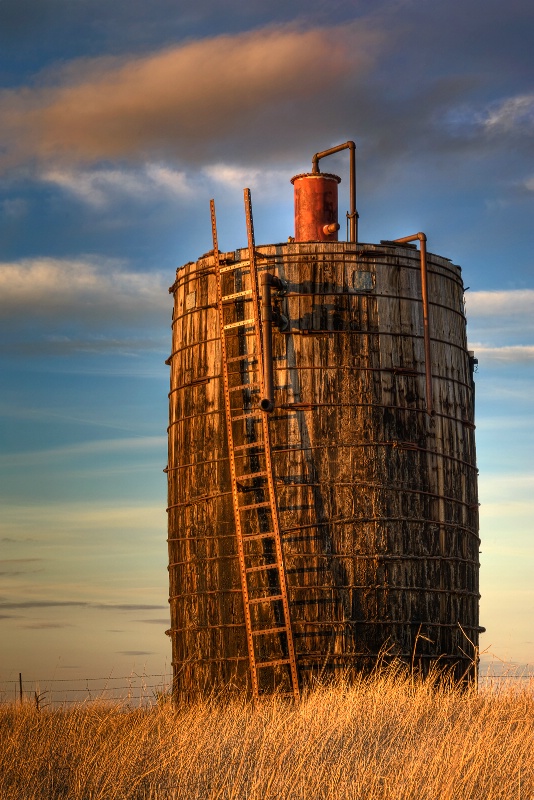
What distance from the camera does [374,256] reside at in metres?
18.5

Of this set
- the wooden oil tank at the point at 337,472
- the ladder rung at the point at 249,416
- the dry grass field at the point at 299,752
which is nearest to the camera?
the dry grass field at the point at 299,752

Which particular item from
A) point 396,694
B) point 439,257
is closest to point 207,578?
point 396,694

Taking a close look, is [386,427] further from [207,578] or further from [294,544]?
[207,578]

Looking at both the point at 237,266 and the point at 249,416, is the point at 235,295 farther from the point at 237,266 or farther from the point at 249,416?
the point at 249,416

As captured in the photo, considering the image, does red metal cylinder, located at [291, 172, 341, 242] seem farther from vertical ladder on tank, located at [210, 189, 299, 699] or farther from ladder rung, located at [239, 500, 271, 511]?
ladder rung, located at [239, 500, 271, 511]

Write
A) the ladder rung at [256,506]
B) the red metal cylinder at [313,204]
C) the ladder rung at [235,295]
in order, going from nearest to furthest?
1. the ladder rung at [256,506]
2. the ladder rung at [235,295]
3. the red metal cylinder at [313,204]

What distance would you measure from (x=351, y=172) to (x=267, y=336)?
14.2 feet

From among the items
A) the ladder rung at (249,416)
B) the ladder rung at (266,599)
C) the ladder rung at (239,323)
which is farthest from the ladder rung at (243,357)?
the ladder rung at (266,599)

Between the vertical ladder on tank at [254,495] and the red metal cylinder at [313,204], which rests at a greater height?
the red metal cylinder at [313,204]

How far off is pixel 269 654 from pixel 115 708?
8.72 ft

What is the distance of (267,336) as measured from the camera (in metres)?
17.8

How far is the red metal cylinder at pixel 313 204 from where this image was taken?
65.2 ft

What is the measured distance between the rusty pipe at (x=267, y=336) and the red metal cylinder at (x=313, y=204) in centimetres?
212

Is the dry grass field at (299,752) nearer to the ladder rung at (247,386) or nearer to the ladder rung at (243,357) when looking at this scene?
the ladder rung at (247,386)
